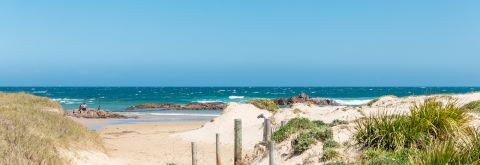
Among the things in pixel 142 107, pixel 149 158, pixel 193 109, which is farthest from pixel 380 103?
pixel 142 107

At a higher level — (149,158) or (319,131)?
(319,131)

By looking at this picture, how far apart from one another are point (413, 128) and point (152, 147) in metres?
15.5

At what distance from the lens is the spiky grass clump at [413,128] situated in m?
12.3

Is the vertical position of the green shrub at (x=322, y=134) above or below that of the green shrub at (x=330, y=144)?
above

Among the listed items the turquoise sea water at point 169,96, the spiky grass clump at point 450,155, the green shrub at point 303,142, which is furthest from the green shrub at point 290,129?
the turquoise sea water at point 169,96

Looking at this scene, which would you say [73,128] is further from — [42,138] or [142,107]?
[142,107]

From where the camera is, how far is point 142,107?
6312cm

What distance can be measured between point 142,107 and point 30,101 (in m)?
33.5

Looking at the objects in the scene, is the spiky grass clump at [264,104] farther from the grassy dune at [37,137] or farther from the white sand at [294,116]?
the grassy dune at [37,137]

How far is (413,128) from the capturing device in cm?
1239

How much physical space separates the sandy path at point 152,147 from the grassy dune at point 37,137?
190cm

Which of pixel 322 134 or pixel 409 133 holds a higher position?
pixel 409 133

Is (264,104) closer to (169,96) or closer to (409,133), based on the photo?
(409,133)

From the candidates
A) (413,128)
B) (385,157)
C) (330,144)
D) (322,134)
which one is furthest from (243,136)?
(385,157)
